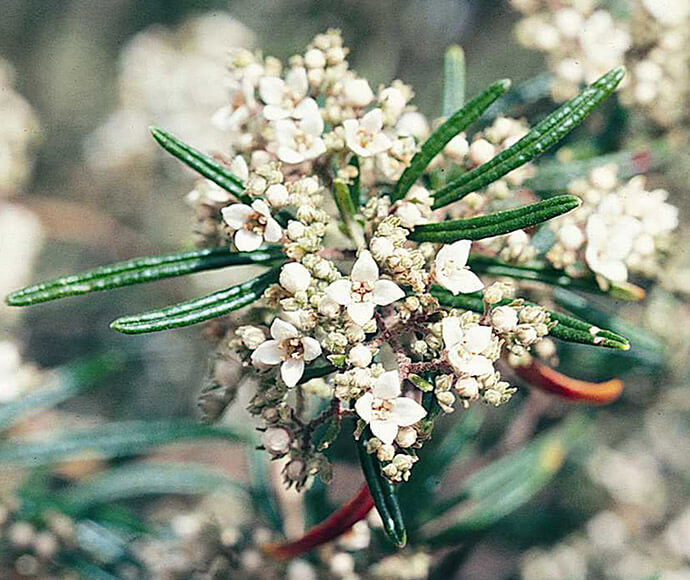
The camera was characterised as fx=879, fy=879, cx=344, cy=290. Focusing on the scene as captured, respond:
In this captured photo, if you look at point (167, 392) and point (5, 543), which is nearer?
point (5, 543)

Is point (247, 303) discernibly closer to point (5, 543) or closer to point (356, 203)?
point (356, 203)

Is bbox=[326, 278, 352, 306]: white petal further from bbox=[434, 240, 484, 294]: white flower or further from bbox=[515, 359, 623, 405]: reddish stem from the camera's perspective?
bbox=[515, 359, 623, 405]: reddish stem

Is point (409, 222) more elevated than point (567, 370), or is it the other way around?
point (409, 222)

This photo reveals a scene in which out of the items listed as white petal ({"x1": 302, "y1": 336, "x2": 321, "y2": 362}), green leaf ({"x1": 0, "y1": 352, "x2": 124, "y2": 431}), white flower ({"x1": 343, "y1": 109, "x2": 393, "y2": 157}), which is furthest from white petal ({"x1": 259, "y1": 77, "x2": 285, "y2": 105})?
green leaf ({"x1": 0, "y1": 352, "x2": 124, "y2": 431})

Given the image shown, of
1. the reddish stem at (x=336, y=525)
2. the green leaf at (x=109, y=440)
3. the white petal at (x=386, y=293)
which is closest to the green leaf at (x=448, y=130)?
the white petal at (x=386, y=293)

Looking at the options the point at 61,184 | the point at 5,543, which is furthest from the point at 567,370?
A: the point at 61,184

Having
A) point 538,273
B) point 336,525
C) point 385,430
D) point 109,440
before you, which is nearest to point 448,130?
point 538,273
